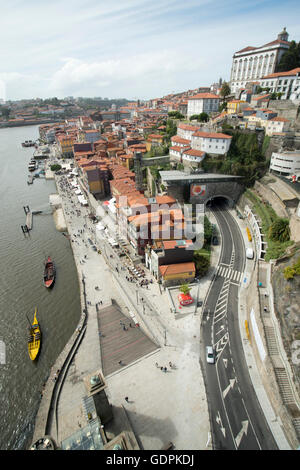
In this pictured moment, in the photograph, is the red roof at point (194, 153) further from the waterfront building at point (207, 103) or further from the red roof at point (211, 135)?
the waterfront building at point (207, 103)

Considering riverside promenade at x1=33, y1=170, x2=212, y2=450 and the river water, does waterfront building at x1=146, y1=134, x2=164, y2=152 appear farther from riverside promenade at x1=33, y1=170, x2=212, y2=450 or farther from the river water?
riverside promenade at x1=33, y1=170, x2=212, y2=450

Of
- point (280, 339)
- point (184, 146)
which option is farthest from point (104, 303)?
point (184, 146)

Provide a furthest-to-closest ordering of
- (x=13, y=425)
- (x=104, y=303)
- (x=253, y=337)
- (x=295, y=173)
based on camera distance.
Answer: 1. (x=295, y=173)
2. (x=104, y=303)
3. (x=253, y=337)
4. (x=13, y=425)

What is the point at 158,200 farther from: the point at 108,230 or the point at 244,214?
the point at 244,214

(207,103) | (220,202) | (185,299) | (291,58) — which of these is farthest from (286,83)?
(185,299)

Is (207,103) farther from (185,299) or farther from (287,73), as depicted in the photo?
(185,299)

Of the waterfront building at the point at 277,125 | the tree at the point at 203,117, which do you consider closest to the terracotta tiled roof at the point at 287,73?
the tree at the point at 203,117

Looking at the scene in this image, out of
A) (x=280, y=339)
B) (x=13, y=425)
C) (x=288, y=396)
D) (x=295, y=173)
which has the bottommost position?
(x=13, y=425)
